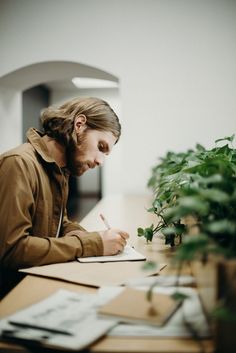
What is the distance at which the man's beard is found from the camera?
170 cm

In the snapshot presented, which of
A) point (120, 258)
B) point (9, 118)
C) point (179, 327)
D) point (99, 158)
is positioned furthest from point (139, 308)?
point (9, 118)

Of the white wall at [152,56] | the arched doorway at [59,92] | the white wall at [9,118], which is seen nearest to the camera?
the white wall at [152,56]

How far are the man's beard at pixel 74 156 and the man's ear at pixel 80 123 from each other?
0.10 ft

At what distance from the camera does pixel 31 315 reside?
85cm

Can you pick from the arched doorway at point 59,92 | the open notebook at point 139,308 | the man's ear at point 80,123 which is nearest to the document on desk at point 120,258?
the open notebook at point 139,308

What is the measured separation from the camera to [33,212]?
146 centimetres

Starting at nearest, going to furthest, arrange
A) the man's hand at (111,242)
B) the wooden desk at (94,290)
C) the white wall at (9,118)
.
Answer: the wooden desk at (94,290) → the man's hand at (111,242) → the white wall at (9,118)

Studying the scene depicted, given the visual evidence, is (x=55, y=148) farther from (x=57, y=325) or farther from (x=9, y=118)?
(x=9, y=118)

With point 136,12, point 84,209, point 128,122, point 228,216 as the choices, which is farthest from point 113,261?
point 84,209

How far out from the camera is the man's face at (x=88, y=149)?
1701 mm

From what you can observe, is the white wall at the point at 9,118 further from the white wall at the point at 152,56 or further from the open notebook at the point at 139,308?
the open notebook at the point at 139,308

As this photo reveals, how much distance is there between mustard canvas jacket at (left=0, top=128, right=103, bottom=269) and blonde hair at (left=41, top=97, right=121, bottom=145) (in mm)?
85

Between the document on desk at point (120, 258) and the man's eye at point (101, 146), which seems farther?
the man's eye at point (101, 146)

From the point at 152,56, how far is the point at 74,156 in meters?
2.49
